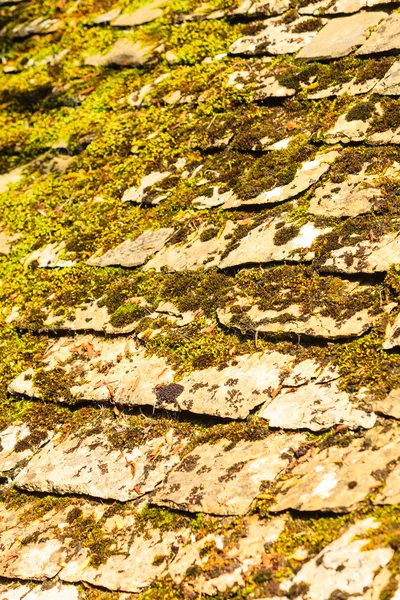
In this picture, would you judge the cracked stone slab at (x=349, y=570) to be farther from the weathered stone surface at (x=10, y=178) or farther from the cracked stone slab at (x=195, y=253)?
the weathered stone surface at (x=10, y=178)

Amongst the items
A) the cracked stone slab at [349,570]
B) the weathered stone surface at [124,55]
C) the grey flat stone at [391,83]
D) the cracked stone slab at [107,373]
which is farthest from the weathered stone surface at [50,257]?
the cracked stone slab at [349,570]

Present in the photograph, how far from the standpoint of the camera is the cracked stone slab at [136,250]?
13.4ft

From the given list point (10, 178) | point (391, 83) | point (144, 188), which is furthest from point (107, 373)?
point (10, 178)

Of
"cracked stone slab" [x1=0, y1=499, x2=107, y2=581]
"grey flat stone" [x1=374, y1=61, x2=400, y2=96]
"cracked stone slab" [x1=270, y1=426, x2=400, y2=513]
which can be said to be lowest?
"cracked stone slab" [x1=0, y1=499, x2=107, y2=581]

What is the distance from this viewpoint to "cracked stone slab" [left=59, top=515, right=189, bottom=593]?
2777 mm

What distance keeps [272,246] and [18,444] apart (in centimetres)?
171

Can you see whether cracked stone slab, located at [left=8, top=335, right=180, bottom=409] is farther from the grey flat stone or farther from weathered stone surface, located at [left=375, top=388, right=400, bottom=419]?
the grey flat stone

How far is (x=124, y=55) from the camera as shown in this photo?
5586 mm

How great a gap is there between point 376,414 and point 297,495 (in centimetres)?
44

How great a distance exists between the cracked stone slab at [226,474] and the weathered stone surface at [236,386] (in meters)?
0.16

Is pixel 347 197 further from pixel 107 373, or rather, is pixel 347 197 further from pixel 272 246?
pixel 107 373

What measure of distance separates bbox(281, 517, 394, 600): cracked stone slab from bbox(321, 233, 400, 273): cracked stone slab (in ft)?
3.85

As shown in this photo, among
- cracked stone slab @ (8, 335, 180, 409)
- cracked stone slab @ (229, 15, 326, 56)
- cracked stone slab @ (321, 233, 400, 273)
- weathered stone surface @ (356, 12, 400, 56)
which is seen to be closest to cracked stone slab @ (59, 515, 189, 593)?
cracked stone slab @ (8, 335, 180, 409)

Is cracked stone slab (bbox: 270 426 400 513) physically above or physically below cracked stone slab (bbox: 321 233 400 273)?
below
